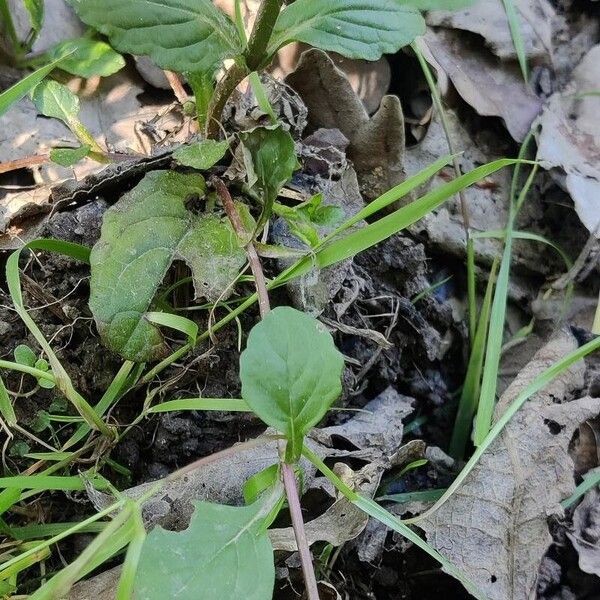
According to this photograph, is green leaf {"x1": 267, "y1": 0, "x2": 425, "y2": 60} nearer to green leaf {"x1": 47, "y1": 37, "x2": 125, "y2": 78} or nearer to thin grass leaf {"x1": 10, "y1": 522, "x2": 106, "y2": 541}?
green leaf {"x1": 47, "y1": 37, "x2": 125, "y2": 78}

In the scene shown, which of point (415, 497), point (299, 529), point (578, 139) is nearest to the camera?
point (299, 529)

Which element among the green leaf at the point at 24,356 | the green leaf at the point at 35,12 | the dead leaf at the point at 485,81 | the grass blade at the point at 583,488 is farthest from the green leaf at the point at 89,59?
the grass blade at the point at 583,488

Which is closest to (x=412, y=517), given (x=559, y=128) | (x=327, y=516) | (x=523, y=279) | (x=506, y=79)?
(x=327, y=516)

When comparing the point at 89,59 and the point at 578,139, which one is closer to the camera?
the point at 89,59

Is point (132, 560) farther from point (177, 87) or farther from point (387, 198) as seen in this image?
point (177, 87)

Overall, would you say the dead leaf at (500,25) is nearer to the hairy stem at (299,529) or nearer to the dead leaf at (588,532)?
the dead leaf at (588,532)

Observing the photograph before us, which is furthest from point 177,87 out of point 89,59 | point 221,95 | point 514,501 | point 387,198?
point 514,501

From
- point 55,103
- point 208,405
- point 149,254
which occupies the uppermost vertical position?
point 55,103
